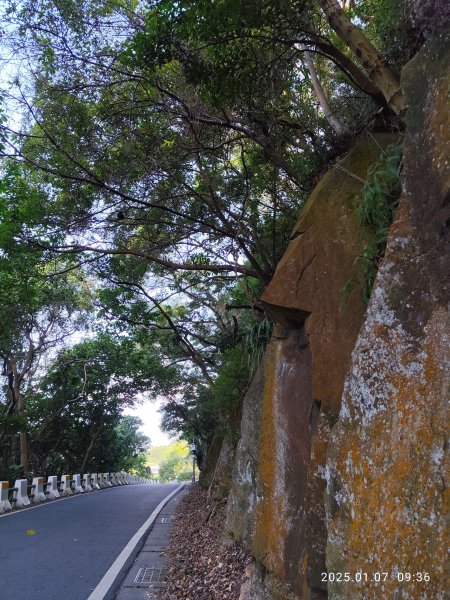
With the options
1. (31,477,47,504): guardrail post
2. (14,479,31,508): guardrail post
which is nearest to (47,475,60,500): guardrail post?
(31,477,47,504): guardrail post

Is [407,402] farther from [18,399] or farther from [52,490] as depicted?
[18,399]

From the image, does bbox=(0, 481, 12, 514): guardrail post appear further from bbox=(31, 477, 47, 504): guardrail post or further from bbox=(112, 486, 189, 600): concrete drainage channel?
bbox=(112, 486, 189, 600): concrete drainage channel

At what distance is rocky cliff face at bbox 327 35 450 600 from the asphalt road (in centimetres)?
429

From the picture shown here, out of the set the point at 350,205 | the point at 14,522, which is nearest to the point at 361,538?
the point at 350,205

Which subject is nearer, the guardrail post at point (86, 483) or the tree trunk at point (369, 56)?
the tree trunk at point (369, 56)

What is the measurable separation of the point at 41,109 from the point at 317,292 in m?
7.23

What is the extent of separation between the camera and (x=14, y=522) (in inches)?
465

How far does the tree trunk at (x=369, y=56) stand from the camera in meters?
4.90

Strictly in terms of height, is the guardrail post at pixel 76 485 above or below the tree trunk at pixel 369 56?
below

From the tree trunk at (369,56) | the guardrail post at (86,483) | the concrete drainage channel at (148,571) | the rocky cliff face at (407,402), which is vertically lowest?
the guardrail post at (86,483)

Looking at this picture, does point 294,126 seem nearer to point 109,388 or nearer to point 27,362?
point 27,362

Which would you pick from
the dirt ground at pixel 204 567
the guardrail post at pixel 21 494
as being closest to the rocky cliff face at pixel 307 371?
the dirt ground at pixel 204 567

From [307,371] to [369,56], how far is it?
3.32 m

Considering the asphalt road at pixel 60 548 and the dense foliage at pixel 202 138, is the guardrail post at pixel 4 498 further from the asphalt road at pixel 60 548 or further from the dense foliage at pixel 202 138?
the dense foliage at pixel 202 138
